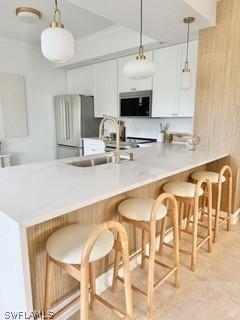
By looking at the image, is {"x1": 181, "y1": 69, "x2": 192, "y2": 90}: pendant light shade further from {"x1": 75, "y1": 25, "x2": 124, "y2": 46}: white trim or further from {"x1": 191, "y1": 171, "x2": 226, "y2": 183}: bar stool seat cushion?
{"x1": 75, "y1": 25, "x2": 124, "y2": 46}: white trim

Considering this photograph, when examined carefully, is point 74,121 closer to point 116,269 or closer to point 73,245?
point 116,269

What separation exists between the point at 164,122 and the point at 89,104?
1.53m

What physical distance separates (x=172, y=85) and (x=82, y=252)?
294 centimetres

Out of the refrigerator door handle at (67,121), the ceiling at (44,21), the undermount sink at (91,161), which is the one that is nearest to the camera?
the undermount sink at (91,161)

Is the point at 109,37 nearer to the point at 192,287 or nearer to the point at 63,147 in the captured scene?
the point at 63,147

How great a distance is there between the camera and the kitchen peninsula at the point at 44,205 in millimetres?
923

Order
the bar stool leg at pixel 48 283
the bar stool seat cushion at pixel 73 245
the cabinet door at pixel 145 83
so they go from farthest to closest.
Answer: the cabinet door at pixel 145 83, the bar stool leg at pixel 48 283, the bar stool seat cushion at pixel 73 245

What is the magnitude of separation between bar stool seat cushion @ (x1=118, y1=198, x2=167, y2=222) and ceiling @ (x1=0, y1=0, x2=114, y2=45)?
8.09ft

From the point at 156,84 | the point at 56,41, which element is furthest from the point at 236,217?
the point at 56,41

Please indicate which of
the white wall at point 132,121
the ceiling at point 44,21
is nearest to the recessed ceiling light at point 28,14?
the ceiling at point 44,21

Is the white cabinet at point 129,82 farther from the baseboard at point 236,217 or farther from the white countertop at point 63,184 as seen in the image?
the baseboard at point 236,217

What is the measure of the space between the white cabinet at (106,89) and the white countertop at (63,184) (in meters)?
2.41

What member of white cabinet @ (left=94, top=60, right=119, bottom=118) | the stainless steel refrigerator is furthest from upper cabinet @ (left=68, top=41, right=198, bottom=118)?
the stainless steel refrigerator

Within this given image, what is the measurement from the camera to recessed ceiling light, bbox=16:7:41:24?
8.91 ft
